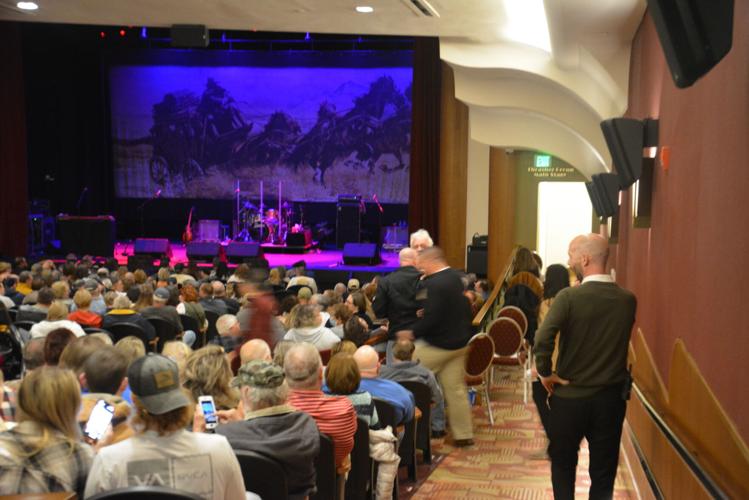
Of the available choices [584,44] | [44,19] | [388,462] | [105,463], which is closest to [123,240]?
[44,19]

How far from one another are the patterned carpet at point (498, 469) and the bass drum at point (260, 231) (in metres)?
11.8

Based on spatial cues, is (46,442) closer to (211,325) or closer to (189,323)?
(189,323)

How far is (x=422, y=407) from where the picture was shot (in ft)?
19.0

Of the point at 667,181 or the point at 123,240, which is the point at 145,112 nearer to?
the point at 123,240

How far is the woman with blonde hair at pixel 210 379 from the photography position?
386 centimetres

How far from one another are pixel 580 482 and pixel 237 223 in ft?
47.2

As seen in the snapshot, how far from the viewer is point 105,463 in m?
2.59

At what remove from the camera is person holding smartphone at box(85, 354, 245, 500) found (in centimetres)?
259

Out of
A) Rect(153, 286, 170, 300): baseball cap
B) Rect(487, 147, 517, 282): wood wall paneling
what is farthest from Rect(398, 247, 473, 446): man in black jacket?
Rect(487, 147, 517, 282): wood wall paneling

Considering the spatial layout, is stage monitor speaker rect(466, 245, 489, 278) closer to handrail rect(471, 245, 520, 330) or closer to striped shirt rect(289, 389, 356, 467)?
handrail rect(471, 245, 520, 330)

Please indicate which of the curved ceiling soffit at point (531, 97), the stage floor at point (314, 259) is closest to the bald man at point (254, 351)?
the curved ceiling soffit at point (531, 97)

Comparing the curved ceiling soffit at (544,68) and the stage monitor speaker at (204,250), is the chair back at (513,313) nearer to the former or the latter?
the curved ceiling soffit at (544,68)

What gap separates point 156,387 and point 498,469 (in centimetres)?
373

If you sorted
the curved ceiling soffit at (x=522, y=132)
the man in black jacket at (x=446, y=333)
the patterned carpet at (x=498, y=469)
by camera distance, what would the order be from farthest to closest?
the curved ceiling soffit at (x=522, y=132) < the man in black jacket at (x=446, y=333) < the patterned carpet at (x=498, y=469)
